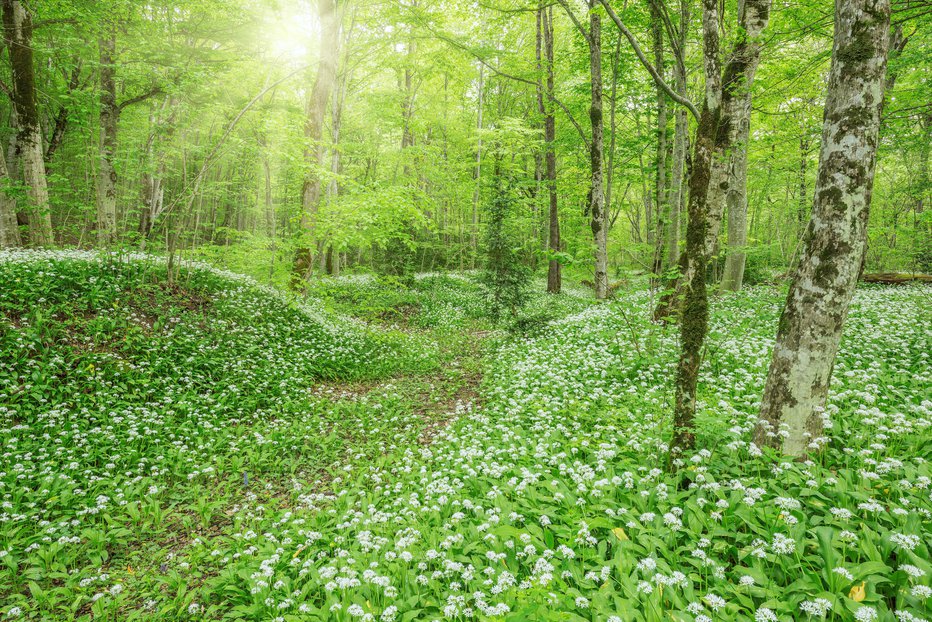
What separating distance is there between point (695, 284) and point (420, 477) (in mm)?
3969

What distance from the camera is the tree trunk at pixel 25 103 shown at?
10453mm

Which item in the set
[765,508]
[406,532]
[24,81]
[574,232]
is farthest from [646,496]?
[574,232]

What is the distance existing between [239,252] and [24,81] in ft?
24.4

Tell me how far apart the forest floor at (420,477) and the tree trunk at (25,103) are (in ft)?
9.17

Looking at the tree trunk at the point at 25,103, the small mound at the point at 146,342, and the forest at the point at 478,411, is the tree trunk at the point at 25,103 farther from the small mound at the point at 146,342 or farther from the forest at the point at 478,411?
the small mound at the point at 146,342

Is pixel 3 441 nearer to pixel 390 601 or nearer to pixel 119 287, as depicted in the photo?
pixel 119 287

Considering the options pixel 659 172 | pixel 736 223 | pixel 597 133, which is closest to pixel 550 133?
pixel 597 133

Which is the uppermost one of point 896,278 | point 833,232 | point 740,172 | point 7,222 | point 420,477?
point 740,172

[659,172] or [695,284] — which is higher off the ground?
[659,172]

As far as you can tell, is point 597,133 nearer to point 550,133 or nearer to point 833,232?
point 550,133

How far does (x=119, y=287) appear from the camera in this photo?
858cm

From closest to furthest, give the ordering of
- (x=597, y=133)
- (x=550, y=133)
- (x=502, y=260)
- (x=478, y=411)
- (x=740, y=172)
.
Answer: (x=478, y=411) < (x=740, y=172) < (x=597, y=133) < (x=502, y=260) < (x=550, y=133)

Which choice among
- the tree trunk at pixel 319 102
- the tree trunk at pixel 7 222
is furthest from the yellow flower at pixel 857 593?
the tree trunk at pixel 7 222

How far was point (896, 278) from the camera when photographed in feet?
51.5
